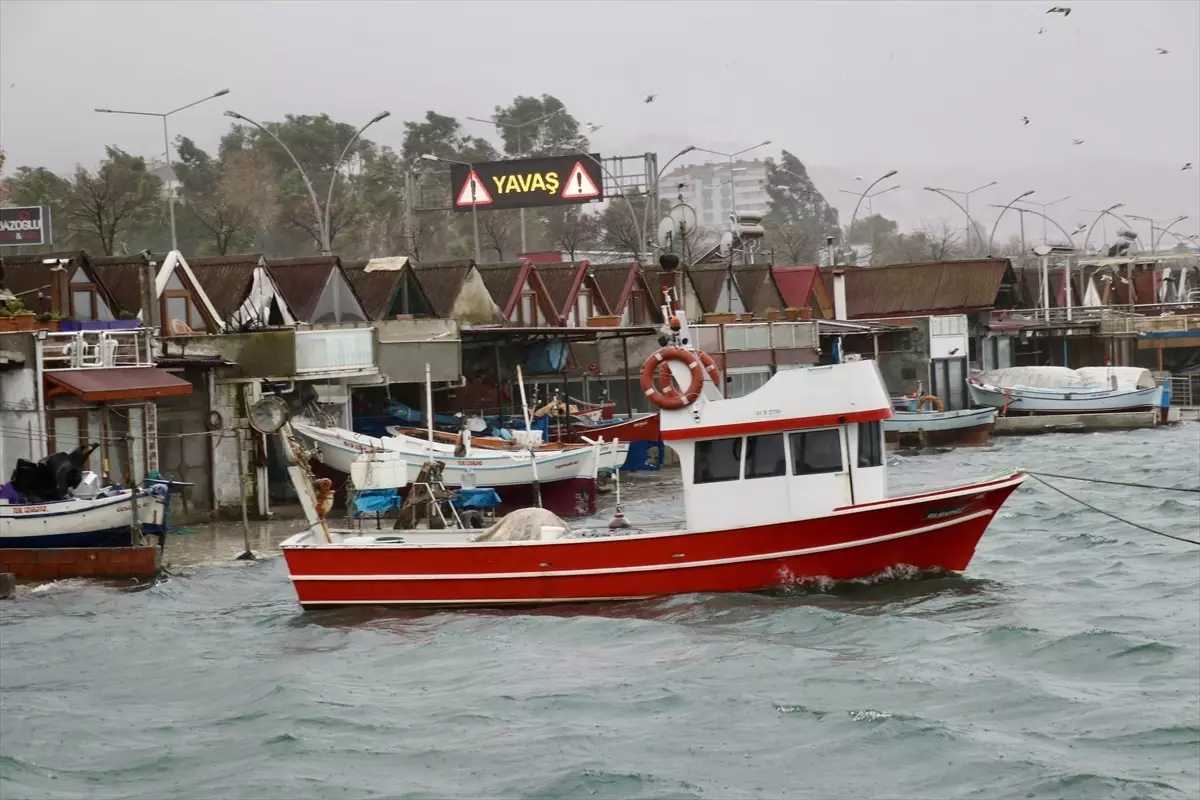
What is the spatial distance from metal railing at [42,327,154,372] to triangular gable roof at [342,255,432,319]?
1218 cm

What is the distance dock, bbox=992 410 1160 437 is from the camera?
63656mm

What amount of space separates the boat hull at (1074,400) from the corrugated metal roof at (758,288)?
9573 millimetres

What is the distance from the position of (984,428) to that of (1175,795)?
4360 centimetres

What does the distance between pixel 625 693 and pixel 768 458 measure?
5.82 meters

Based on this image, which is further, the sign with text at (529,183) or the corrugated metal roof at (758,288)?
the sign with text at (529,183)

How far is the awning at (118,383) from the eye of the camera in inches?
1276

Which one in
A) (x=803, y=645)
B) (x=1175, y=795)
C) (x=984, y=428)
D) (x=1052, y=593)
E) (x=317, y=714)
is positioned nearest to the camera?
(x=1175, y=795)

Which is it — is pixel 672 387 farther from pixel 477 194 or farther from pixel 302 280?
pixel 477 194

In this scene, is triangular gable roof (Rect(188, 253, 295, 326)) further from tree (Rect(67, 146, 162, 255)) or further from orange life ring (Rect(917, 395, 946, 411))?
tree (Rect(67, 146, 162, 255))

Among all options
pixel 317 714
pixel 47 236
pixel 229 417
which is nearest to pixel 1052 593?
pixel 317 714

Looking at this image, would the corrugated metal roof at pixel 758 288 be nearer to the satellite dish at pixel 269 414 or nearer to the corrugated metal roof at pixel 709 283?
the corrugated metal roof at pixel 709 283

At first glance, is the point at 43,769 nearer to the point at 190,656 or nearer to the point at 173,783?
the point at 173,783

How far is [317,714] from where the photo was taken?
19953mm

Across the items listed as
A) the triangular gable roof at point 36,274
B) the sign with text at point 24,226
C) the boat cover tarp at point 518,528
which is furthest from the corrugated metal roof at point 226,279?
the boat cover tarp at point 518,528
